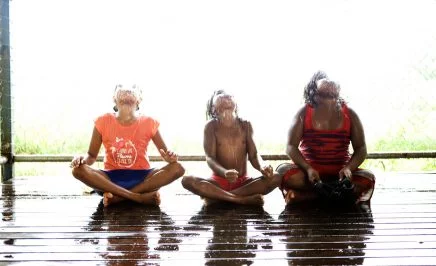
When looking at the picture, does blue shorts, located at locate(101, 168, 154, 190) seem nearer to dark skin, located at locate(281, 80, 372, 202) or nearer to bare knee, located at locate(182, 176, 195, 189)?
bare knee, located at locate(182, 176, 195, 189)

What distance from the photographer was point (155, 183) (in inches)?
134

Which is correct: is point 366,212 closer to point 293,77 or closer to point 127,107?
point 127,107

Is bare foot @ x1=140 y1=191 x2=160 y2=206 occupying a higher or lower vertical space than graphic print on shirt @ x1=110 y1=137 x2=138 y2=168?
lower

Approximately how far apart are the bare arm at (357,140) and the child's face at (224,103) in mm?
855

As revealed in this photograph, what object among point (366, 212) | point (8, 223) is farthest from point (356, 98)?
point (8, 223)

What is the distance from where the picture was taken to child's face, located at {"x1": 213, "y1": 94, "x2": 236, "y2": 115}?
3.62 meters

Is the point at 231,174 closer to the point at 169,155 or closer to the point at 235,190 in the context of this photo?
the point at 235,190

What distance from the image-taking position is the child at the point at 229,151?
3.41m

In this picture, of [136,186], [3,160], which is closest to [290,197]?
[136,186]

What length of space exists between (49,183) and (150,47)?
1941mm

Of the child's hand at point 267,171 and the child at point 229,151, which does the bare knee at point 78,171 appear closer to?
the child at point 229,151

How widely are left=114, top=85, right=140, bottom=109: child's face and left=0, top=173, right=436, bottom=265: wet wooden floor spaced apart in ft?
2.39

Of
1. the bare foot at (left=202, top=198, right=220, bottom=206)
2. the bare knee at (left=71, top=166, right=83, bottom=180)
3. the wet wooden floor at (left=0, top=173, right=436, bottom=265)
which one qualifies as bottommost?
the wet wooden floor at (left=0, top=173, right=436, bottom=265)

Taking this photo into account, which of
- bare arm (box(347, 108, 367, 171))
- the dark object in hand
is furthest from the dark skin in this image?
the dark object in hand
